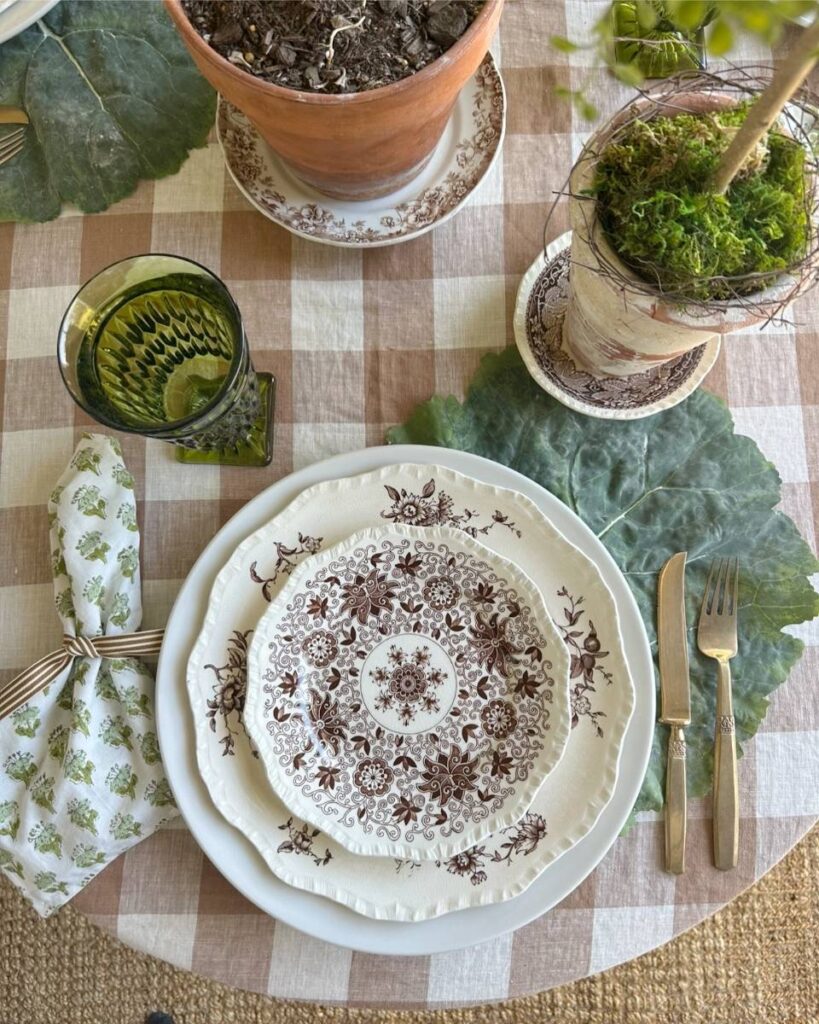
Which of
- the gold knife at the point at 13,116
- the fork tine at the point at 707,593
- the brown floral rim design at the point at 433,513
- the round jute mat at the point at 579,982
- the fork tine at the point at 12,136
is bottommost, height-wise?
the round jute mat at the point at 579,982

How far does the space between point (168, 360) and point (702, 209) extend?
0.43 metres

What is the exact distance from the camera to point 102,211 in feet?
2.53

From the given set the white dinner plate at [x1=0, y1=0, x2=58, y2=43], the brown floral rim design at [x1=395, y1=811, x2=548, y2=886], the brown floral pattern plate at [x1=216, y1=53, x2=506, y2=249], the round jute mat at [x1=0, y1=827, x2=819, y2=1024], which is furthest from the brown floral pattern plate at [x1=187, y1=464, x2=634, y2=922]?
the round jute mat at [x1=0, y1=827, x2=819, y2=1024]

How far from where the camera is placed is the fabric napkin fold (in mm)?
671

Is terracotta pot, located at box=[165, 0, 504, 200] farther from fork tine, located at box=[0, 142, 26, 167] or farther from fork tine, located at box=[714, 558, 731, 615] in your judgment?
fork tine, located at box=[714, 558, 731, 615]

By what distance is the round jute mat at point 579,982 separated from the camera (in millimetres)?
1243

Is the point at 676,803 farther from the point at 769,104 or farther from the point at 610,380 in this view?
the point at 769,104

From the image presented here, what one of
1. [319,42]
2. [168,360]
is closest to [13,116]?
[168,360]

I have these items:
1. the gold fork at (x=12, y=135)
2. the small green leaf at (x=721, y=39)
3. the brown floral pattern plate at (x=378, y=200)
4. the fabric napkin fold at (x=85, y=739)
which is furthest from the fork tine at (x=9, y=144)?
the small green leaf at (x=721, y=39)

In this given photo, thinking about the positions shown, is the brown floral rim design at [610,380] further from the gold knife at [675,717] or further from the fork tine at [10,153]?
the fork tine at [10,153]

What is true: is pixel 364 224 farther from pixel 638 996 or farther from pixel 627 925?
pixel 638 996

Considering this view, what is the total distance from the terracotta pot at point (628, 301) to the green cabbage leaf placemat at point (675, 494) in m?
0.13

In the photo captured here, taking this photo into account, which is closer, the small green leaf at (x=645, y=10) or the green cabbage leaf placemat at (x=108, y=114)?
the small green leaf at (x=645, y=10)

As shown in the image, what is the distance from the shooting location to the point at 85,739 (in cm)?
67
